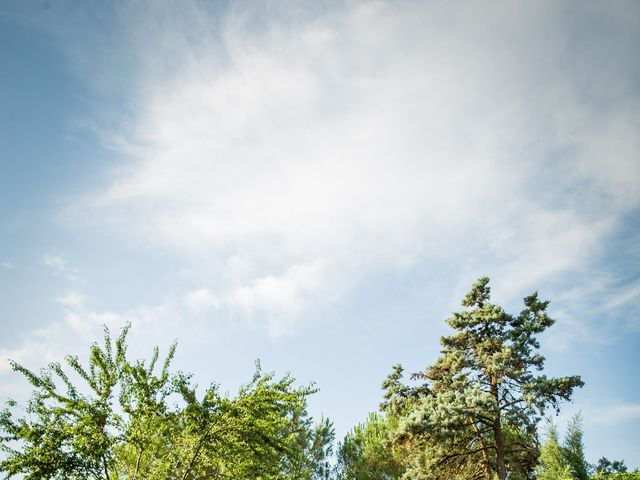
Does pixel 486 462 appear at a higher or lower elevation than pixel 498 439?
lower

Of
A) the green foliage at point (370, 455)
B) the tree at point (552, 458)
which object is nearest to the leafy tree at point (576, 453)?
the tree at point (552, 458)

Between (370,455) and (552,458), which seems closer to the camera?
(552,458)

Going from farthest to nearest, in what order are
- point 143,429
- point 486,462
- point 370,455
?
1. point 370,455
2. point 486,462
3. point 143,429

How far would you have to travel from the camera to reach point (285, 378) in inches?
535

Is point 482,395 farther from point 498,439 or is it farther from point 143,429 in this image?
point 143,429

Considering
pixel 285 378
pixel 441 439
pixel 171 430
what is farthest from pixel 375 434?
pixel 171 430

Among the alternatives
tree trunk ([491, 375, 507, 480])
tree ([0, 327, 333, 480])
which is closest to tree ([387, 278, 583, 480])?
tree trunk ([491, 375, 507, 480])

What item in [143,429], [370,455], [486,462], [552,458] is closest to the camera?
[143,429]

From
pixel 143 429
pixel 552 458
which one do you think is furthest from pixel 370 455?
pixel 143 429

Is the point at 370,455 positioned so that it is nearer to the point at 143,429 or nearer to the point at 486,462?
the point at 486,462

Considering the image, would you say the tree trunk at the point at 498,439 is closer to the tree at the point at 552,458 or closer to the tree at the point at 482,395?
the tree at the point at 482,395

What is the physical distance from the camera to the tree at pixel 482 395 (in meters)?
15.7

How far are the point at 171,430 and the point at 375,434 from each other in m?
21.2

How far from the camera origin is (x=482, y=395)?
50.5 feet
